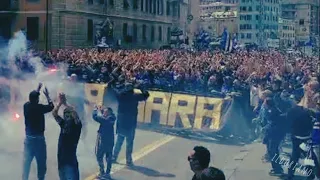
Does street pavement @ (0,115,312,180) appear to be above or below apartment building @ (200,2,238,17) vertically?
below

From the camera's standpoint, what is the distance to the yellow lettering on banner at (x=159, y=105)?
13.5m

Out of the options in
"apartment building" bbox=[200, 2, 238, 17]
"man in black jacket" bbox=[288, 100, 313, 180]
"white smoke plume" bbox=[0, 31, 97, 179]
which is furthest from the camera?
→ "apartment building" bbox=[200, 2, 238, 17]

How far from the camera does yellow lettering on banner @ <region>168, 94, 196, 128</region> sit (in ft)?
43.3

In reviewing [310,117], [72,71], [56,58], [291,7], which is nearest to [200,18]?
[291,7]

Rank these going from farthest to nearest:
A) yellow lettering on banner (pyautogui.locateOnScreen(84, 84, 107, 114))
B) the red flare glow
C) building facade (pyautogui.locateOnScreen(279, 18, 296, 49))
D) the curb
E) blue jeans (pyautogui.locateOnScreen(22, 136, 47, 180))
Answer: building facade (pyautogui.locateOnScreen(279, 18, 296, 49)), yellow lettering on banner (pyautogui.locateOnScreen(84, 84, 107, 114)), the red flare glow, the curb, blue jeans (pyautogui.locateOnScreen(22, 136, 47, 180))

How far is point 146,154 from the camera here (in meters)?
10.6

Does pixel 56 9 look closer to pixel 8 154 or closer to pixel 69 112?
pixel 8 154

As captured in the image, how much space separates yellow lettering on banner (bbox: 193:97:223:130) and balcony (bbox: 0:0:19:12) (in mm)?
22034

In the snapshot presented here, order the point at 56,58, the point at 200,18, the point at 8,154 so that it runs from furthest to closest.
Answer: the point at 200,18
the point at 56,58
the point at 8,154

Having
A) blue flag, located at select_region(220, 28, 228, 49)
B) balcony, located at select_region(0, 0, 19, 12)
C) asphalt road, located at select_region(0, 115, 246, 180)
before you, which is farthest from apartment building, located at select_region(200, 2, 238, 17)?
asphalt road, located at select_region(0, 115, 246, 180)

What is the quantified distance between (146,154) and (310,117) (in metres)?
3.27

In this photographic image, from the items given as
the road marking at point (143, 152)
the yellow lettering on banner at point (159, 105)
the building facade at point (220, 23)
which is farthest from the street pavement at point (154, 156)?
the building facade at point (220, 23)

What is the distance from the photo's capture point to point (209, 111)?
1291cm

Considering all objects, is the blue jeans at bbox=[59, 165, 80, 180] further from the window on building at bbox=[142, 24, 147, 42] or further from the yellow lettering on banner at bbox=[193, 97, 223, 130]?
the window on building at bbox=[142, 24, 147, 42]
